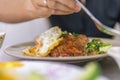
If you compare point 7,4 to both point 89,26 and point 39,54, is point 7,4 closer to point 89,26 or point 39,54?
point 89,26

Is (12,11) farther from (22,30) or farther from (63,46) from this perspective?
(63,46)

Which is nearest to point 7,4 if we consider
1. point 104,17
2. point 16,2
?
point 16,2

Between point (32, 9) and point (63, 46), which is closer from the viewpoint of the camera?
point (63, 46)

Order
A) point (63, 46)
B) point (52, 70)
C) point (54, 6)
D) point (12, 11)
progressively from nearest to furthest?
point (52, 70) → point (63, 46) → point (54, 6) → point (12, 11)

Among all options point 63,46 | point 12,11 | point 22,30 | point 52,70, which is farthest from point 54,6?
point 22,30

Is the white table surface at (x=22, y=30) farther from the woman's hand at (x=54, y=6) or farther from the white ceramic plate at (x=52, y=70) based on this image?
the white ceramic plate at (x=52, y=70)

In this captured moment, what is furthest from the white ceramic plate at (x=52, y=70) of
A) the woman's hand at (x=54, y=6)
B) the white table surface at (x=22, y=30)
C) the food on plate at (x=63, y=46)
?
the white table surface at (x=22, y=30)

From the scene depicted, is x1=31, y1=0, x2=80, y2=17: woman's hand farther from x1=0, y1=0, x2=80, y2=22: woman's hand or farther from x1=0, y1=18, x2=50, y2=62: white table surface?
x1=0, y1=18, x2=50, y2=62: white table surface
